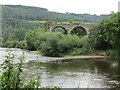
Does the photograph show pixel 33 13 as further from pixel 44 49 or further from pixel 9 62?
pixel 9 62

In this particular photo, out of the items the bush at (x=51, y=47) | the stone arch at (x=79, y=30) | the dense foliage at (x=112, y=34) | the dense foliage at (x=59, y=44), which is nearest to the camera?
the dense foliage at (x=112, y=34)

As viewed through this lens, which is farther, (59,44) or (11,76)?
(59,44)

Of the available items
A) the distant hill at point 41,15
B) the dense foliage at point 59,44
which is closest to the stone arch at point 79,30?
the dense foliage at point 59,44

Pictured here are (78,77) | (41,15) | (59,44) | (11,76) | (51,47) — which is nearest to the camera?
(11,76)

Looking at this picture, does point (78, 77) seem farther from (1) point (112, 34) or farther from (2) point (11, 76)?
(2) point (11, 76)

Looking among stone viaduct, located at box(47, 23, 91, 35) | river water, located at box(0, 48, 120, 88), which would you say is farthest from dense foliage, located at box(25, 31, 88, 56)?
stone viaduct, located at box(47, 23, 91, 35)

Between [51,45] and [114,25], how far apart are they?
18.7 metres

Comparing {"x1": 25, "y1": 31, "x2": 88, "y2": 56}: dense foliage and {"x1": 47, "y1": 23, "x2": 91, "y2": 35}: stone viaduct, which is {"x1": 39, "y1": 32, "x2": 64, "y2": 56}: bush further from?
{"x1": 47, "y1": 23, "x2": 91, "y2": 35}: stone viaduct

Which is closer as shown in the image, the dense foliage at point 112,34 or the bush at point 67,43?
the dense foliage at point 112,34

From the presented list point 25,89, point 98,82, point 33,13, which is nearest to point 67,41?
point 98,82

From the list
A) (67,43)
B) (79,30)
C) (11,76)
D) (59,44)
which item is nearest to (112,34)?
(59,44)

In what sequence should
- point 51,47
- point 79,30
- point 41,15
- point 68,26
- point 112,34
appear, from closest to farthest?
point 112,34 < point 51,47 < point 68,26 < point 79,30 < point 41,15

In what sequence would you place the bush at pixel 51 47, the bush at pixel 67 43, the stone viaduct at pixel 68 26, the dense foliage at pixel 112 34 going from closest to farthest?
the dense foliage at pixel 112 34
the bush at pixel 51 47
the bush at pixel 67 43
the stone viaduct at pixel 68 26

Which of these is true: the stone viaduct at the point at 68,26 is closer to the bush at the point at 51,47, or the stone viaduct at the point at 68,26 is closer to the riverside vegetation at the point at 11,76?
the bush at the point at 51,47
